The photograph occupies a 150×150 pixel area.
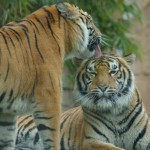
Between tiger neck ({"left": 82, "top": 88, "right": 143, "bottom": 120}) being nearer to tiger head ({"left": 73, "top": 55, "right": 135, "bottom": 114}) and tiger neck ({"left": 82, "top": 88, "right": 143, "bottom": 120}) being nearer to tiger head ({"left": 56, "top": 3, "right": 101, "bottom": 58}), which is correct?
tiger head ({"left": 73, "top": 55, "right": 135, "bottom": 114})

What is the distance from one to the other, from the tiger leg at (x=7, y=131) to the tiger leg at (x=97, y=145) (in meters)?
0.66

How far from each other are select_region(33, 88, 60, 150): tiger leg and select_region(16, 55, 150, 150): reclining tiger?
41cm

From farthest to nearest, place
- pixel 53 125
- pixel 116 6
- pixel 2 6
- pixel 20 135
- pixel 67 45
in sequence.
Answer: pixel 116 6, pixel 2 6, pixel 20 135, pixel 67 45, pixel 53 125

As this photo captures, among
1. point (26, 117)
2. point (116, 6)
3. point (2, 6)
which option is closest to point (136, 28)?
point (116, 6)

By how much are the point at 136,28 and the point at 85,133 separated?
7.84 metres

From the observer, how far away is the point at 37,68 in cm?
633

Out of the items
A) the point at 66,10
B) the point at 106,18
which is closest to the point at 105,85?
the point at 66,10

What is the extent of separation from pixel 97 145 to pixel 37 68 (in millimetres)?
896

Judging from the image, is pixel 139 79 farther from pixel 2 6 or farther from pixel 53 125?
pixel 53 125

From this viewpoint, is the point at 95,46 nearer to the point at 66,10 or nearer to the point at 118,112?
the point at 66,10

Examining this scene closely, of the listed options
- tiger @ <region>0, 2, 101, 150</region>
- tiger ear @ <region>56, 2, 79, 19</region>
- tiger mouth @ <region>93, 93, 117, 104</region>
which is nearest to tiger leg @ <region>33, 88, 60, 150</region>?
tiger @ <region>0, 2, 101, 150</region>

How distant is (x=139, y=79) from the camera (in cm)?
1435

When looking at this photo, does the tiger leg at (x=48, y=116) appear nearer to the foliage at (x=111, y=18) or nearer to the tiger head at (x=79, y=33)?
the tiger head at (x=79, y=33)

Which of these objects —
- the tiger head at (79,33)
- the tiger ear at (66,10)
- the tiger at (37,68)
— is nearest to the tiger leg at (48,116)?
the tiger at (37,68)
